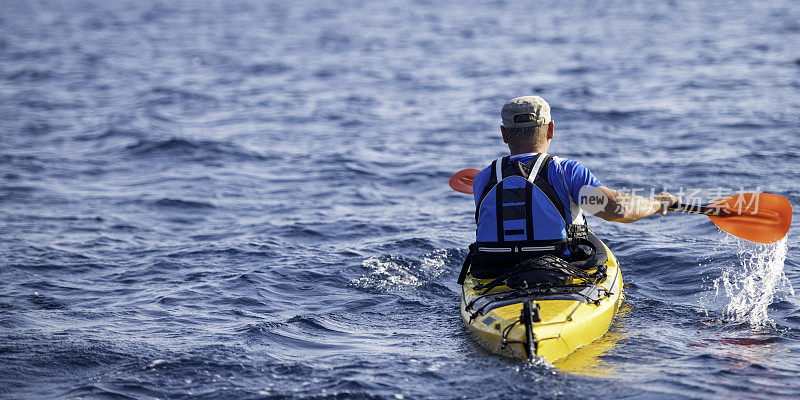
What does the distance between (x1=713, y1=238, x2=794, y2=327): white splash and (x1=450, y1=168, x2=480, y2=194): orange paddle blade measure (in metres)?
2.16

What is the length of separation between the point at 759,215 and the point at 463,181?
2338 mm

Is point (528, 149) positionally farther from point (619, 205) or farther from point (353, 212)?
point (353, 212)

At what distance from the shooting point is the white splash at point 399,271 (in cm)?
711

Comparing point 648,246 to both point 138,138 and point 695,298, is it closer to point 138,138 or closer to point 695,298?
point 695,298

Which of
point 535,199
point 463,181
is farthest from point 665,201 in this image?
point 463,181

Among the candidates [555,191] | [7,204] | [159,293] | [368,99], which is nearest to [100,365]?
[159,293]

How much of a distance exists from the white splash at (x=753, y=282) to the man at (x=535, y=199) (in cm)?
111

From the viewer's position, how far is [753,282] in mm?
6680

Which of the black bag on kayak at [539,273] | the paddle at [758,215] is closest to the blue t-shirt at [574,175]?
the black bag on kayak at [539,273]

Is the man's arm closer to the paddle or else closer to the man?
the man

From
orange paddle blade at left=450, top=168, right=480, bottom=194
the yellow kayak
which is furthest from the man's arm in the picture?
orange paddle blade at left=450, top=168, right=480, bottom=194

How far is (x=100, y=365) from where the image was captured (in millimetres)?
5352

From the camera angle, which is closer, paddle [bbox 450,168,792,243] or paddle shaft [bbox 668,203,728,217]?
paddle shaft [bbox 668,203,728,217]

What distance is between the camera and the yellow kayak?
4.95 m
